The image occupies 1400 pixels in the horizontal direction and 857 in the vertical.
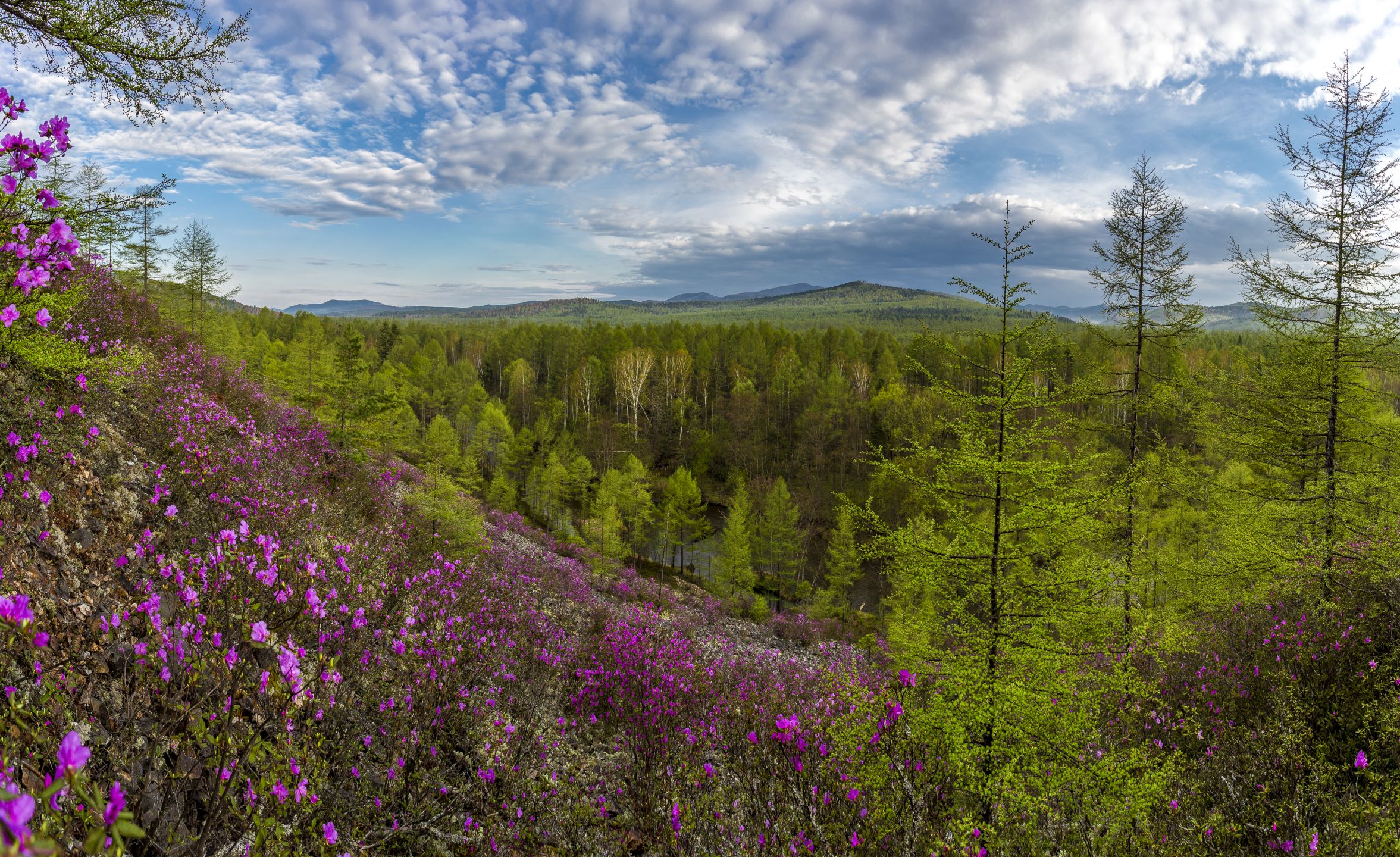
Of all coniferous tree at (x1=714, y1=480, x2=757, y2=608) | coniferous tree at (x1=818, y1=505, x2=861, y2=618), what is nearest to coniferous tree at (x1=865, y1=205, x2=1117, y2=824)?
coniferous tree at (x1=818, y1=505, x2=861, y2=618)

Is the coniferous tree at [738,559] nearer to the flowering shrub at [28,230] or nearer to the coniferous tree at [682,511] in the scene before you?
the coniferous tree at [682,511]

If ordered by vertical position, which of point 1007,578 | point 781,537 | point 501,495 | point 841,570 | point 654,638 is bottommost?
point 841,570

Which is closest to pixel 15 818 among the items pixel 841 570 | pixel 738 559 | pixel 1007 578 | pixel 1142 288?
pixel 1007 578

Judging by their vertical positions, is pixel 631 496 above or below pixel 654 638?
below

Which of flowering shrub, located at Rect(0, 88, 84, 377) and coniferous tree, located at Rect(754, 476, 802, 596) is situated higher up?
flowering shrub, located at Rect(0, 88, 84, 377)

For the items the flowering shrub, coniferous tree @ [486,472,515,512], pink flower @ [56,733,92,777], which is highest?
the flowering shrub

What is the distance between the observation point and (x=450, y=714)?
15.9 ft

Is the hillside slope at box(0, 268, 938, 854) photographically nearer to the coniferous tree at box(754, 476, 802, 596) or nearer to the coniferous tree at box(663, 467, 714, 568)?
the coniferous tree at box(754, 476, 802, 596)

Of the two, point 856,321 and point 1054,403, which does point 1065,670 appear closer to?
point 1054,403

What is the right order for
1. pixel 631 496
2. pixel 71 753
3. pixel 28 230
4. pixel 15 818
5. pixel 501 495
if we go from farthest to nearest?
pixel 501 495 → pixel 631 496 → pixel 28 230 → pixel 71 753 → pixel 15 818

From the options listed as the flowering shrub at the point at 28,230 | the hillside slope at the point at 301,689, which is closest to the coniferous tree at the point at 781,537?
the hillside slope at the point at 301,689

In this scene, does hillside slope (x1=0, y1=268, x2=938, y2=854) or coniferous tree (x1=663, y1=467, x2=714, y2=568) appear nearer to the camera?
hillside slope (x1=0, y1=268, x2=938, y2=854)

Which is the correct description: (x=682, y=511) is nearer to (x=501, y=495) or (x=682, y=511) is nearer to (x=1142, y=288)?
(x=501, y=495)

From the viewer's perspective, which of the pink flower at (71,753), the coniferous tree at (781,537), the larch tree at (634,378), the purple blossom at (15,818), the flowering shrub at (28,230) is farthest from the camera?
the larch tree at (634,378)
